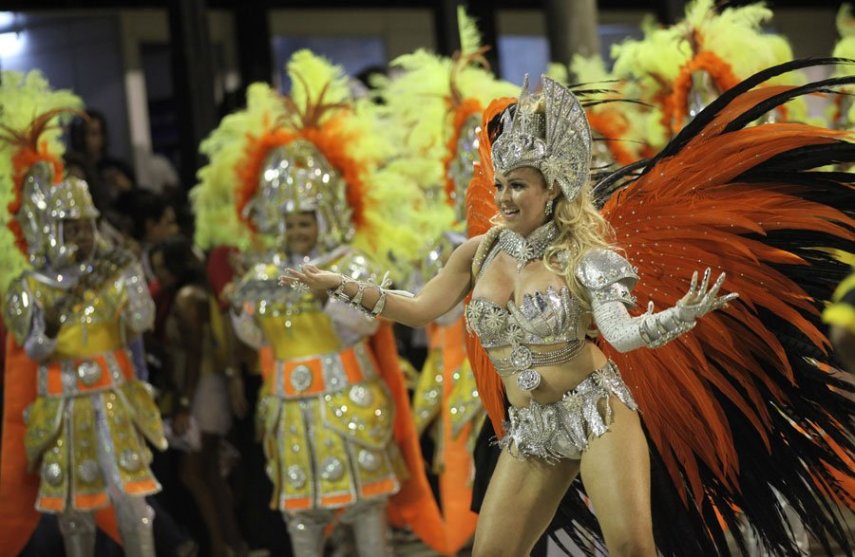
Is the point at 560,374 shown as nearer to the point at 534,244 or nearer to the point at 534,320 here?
the point at 534,320

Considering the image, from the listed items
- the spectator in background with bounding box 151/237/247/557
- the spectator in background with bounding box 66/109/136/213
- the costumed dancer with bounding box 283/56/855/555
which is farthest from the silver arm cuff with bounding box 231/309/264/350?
the costumed dancer with bounding box 283/56/855/555

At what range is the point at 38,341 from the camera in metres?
6.85

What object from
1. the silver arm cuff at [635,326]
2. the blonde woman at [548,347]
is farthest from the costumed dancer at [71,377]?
the silver arm cuff at [635,326]

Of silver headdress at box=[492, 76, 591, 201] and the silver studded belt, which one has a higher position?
silver headdress at box=[492, 76, 591, 201]

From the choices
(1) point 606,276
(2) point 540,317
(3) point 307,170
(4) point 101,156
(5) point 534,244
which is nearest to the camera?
(1) point 606,276

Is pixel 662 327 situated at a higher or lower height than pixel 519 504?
higher

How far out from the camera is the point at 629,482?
13.9 feet

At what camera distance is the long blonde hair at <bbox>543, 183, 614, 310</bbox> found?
4.37 meters

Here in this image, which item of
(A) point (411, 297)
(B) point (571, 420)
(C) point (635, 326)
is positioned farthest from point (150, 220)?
(C) point (635, 326)

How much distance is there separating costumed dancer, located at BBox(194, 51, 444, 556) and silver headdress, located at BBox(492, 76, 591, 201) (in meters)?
2.15

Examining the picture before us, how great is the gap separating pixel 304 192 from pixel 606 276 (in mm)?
2815

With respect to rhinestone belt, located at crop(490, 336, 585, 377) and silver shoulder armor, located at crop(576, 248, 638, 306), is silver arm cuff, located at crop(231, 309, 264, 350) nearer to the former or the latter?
rhinestone belt, located at crop(490, 336, 585, 377)

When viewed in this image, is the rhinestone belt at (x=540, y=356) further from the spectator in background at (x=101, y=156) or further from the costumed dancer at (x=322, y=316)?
the spectator in background at (x=101, y=156)

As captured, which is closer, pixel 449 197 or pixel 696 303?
pixel 696 303
